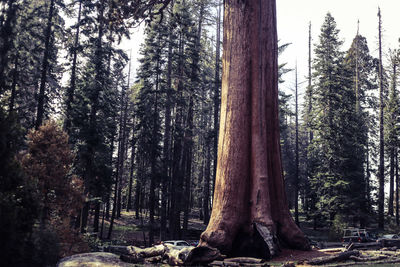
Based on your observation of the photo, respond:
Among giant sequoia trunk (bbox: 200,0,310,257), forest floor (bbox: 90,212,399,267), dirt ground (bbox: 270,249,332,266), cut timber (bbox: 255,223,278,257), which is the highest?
giant sequoia trunk (bbox: 200,0,310,257)

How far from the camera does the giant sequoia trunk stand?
10.6m

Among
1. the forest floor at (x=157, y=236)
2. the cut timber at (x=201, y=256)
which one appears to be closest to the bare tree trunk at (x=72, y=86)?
the forest floor at (x=157, y=236)

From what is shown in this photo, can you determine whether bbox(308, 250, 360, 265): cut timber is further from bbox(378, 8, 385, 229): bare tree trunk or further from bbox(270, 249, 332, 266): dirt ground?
bbox(378, 8, 385, 229): bare tree trunk

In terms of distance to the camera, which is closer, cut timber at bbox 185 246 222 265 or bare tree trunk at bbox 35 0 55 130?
cut timber at bbox 185 246 222 265

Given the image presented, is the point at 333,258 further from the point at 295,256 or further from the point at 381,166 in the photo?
the point at 381,166

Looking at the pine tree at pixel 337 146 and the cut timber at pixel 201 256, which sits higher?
the pine tree at pixel 337 146

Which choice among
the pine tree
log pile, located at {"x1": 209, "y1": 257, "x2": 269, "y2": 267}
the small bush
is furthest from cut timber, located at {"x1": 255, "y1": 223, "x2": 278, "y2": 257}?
the pine tree

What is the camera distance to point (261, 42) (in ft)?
39.8

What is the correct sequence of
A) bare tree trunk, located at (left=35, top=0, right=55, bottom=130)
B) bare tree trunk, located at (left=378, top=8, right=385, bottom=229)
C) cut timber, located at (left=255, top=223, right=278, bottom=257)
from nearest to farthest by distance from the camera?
cut timber, located at (left=255, top=223, right=278, bottom=257) < bare tree trunk, located at (left=35, top=0, right=55, bottom=130) < bare tree trunk, located at (left=378, top=8, right=385, bottom=229)

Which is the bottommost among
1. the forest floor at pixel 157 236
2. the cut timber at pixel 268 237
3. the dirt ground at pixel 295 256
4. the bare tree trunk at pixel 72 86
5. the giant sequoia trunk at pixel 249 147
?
the forest floor at pixel 157 236

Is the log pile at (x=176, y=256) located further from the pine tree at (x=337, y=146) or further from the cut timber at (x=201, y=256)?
the pine tree at (x=337, y=146)

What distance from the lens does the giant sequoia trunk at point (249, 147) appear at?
10.6 meters

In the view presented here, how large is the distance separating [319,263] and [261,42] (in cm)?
704

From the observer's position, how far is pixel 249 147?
38.3ft
